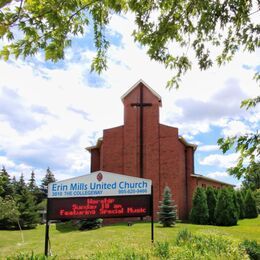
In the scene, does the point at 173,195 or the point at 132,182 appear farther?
the point at 173,195

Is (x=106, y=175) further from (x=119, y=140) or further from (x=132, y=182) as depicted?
(x=119, y=140)

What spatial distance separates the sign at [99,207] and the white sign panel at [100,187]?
0.18 m

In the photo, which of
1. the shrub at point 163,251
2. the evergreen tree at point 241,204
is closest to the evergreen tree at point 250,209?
the evergreen tree at point 241,204

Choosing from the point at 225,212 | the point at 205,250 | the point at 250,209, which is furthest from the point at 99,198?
the point at 250,209

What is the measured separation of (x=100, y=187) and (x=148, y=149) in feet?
63.7

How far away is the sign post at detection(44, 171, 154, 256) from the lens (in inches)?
537

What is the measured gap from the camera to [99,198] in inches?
546

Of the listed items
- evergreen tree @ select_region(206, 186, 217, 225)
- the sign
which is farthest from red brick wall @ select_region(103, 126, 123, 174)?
the sign

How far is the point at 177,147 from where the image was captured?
32.7 meters

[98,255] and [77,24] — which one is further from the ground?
[77,24]

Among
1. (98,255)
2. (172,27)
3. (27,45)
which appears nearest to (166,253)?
(98,255)

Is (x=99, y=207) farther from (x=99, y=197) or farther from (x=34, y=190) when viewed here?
(x=34, y=190)

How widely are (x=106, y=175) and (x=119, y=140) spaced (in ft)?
64.1

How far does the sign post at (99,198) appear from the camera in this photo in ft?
44.8
